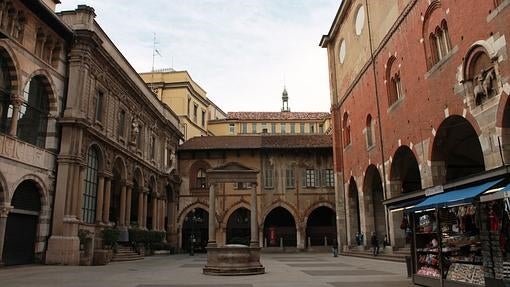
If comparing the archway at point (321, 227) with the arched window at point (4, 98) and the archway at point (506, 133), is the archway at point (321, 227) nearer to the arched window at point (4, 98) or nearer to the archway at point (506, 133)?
the archway at point (506, 133)

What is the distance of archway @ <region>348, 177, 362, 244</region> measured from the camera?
32.8 meters

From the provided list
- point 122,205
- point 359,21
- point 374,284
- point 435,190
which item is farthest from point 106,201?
point 359,21

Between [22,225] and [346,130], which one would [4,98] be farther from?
[346,130]

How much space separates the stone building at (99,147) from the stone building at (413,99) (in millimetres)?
14797

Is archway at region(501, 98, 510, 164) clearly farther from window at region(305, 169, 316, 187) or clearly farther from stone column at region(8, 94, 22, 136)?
window at region(305, 169, 316, 187)

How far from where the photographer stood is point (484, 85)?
14.5m

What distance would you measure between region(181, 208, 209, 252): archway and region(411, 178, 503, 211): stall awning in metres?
31.9

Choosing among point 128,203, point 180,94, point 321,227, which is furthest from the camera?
point 180,94

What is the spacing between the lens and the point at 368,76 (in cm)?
2780

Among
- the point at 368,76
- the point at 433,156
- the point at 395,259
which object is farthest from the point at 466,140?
the point at 368,76

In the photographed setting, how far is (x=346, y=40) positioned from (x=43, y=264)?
25417 millimetres

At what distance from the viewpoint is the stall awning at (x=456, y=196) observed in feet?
29.0

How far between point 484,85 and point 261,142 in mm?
28428

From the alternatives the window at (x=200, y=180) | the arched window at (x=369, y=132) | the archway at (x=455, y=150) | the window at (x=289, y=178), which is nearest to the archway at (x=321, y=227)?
the window at (x=289, y=178)
